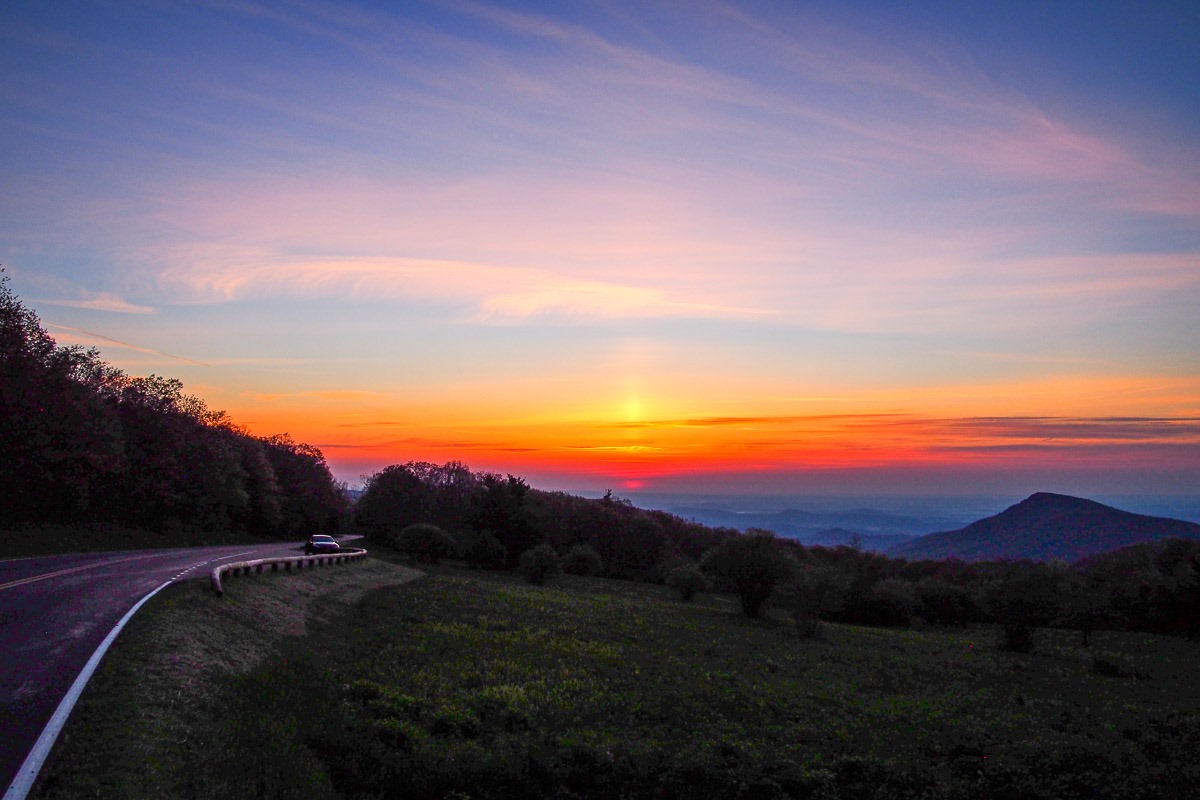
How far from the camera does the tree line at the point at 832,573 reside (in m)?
42.8

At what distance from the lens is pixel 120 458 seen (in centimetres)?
5444

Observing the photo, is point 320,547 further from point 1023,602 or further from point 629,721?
point 1023,602

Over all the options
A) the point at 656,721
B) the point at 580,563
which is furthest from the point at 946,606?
the point at 656,721

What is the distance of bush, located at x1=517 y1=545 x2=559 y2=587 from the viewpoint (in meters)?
60.0

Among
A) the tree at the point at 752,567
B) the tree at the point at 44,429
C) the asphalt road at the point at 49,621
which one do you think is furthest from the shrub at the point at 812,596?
the tree at the point at 44,429

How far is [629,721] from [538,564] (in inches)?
1654

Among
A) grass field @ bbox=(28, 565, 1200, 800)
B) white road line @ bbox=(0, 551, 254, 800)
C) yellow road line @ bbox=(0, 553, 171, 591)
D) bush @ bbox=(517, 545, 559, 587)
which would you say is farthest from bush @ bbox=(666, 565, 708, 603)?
white road line @ bbox=(0, 551, 254, 800)

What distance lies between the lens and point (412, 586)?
4422 cm

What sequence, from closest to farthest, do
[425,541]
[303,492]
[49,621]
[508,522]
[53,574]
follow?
[49,621], [53,574], [425,541], [508,522], [303,492]

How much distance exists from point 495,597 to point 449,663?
1901 cm

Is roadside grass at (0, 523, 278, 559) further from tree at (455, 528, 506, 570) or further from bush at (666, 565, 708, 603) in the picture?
bush at (666, 565, 708, 603)

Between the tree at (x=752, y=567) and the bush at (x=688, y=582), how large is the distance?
5833 mm

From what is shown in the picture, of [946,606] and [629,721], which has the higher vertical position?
[629,721]

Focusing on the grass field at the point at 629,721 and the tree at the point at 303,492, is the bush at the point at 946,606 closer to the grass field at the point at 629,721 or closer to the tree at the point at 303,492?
the grass field at the point at 629,721
